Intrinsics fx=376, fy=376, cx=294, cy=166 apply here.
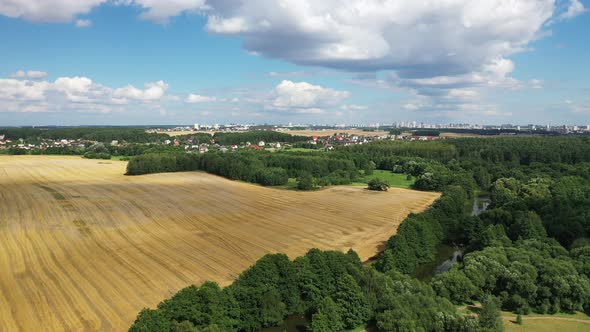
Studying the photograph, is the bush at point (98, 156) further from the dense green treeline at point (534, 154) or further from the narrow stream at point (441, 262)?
the dense green treeline at point (534, 154)

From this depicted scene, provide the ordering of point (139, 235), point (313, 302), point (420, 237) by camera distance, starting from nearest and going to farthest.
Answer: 1. point (313, 302)
2. point (420, 237)
3. point (139, 235)

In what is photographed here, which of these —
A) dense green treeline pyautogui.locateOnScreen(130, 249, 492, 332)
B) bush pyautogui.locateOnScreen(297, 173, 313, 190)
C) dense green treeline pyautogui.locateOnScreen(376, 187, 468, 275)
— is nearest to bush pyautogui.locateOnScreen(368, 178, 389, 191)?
bush pyautogui.locateOnScreen(297, 173, 313, 190)

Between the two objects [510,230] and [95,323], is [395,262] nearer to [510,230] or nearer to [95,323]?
[510,230]

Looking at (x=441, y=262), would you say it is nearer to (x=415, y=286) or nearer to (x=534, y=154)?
(x=415, y=286)

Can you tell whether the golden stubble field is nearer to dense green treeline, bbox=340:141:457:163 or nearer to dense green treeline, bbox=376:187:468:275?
dense green treeline, bbox=376:187:468:275

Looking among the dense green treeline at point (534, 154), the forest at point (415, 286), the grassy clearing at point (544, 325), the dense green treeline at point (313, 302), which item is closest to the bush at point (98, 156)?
the forest at point (415, 286)

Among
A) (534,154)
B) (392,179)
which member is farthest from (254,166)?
(534,154)

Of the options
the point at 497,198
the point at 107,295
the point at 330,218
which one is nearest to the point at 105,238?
the point at 107,295

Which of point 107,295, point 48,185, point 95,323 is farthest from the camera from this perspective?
point 48,185
